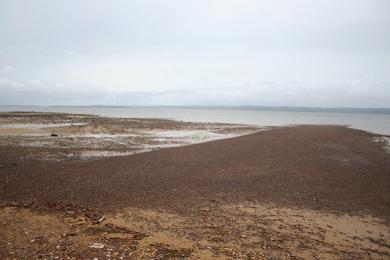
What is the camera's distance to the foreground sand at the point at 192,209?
8094 mm

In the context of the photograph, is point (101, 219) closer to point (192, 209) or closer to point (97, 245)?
point (97, 245)

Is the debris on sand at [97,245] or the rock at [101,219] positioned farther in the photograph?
the rock at [101,219]

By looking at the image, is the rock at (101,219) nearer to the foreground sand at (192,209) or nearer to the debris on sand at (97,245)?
the foreground sand at (192,209)

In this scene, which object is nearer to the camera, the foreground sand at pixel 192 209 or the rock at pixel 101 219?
the foreground sand at pixel 192 209

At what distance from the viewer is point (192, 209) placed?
11359 millimetres

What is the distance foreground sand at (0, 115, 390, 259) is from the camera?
8.09m

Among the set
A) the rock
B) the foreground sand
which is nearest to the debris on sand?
the foreground sand

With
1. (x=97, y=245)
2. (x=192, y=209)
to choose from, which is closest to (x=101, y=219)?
(x=97, y=245)

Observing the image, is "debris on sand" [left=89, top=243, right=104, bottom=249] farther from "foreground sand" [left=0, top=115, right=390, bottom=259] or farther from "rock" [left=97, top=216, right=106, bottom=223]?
"rock" [left=97, top=216, right=106, bottom=223]

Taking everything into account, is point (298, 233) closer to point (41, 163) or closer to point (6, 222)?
point (6, 222)

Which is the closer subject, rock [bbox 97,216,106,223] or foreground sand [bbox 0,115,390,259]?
foreground sand [bbox 0,115,390,259]

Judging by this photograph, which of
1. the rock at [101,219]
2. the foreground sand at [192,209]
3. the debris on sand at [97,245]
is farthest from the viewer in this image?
the rock at [101,219]

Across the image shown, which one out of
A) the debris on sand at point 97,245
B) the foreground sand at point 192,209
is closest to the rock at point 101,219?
the foreground sand at point 192,209

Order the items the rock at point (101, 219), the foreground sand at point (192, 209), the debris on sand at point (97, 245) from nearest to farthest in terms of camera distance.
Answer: the debris on sand at point (97, 245)
the foreground sand at point (192, 209)
the rock at point (101, 219)
